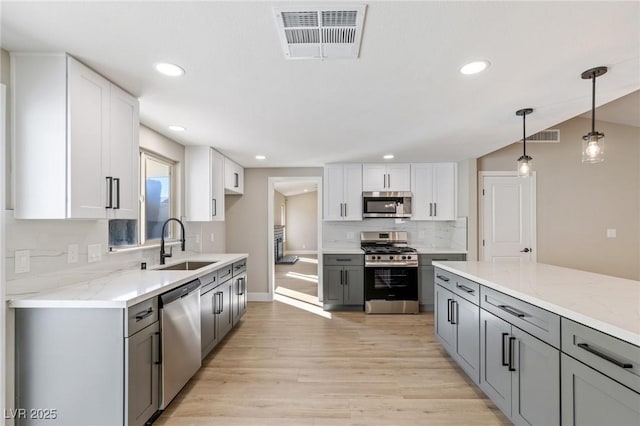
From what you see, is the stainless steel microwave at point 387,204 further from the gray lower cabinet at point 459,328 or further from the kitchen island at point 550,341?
the kitchen island at point 550,341

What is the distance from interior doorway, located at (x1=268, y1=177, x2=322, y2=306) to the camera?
498 cm

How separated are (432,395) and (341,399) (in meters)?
0.72

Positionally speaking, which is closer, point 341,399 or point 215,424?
point 215,424

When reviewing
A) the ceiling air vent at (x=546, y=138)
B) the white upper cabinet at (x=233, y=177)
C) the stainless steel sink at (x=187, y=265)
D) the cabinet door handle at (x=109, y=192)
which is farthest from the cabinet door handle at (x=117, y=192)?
the ceiling air vent at (x=546, y=138)

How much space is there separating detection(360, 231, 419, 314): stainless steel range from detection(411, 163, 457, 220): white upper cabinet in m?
0.77

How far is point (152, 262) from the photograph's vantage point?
291cm

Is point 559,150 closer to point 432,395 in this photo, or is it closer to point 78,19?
point 432,395

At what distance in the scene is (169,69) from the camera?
173 centimetres

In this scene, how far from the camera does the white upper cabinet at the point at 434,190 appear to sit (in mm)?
4621

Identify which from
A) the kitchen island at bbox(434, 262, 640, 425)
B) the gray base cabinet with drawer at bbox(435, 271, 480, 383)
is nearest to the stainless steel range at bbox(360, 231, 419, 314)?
the gray base cabinet with drawer at bbox(435, 271, 480, 383)

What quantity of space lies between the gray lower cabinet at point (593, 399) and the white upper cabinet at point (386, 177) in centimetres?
349

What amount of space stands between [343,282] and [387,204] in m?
1.44

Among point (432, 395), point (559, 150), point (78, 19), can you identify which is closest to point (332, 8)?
point (78, 19)

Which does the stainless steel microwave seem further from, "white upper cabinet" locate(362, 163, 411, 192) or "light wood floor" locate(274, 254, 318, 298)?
"light wood floor" locate(274, 254, 318, 298)
